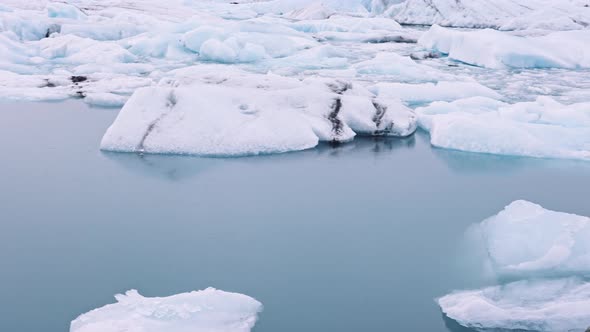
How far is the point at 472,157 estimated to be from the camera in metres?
6.23

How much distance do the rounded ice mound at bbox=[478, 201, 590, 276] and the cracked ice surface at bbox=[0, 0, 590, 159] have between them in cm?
252

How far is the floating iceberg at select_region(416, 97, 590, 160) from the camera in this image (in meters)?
6.18

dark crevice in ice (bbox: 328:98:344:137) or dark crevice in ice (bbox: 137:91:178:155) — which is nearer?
dark crevice in ice (bbox: 137:91:178:155)

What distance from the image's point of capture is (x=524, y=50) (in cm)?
1309

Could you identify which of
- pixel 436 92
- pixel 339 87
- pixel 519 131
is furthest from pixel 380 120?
pixel 436 92

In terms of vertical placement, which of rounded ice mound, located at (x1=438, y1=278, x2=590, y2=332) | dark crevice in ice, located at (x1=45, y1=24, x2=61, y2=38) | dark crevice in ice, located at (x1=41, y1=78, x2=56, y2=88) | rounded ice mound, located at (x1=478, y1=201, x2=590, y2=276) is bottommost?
dark crevice in ice, located at (x1=41, y1=78, x2=56, y2=88)

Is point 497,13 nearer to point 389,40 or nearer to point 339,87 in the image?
point 389,40

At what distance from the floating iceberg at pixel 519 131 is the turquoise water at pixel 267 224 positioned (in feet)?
0.50

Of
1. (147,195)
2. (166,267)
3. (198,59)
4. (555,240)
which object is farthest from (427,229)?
(198,59)

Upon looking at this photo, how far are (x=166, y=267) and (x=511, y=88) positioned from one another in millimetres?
8282

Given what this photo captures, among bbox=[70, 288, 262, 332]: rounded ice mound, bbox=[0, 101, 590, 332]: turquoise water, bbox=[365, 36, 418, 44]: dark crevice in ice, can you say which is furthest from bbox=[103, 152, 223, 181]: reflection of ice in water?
bbox=[365, 36, 418, 44]: dark crevice in ice

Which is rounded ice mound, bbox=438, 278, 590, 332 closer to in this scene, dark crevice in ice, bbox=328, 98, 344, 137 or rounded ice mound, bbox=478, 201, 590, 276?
rounded ice mound, bbox=478, 201, 590, 276

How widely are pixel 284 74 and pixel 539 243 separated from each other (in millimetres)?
8059

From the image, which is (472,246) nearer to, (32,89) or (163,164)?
(163,164)
